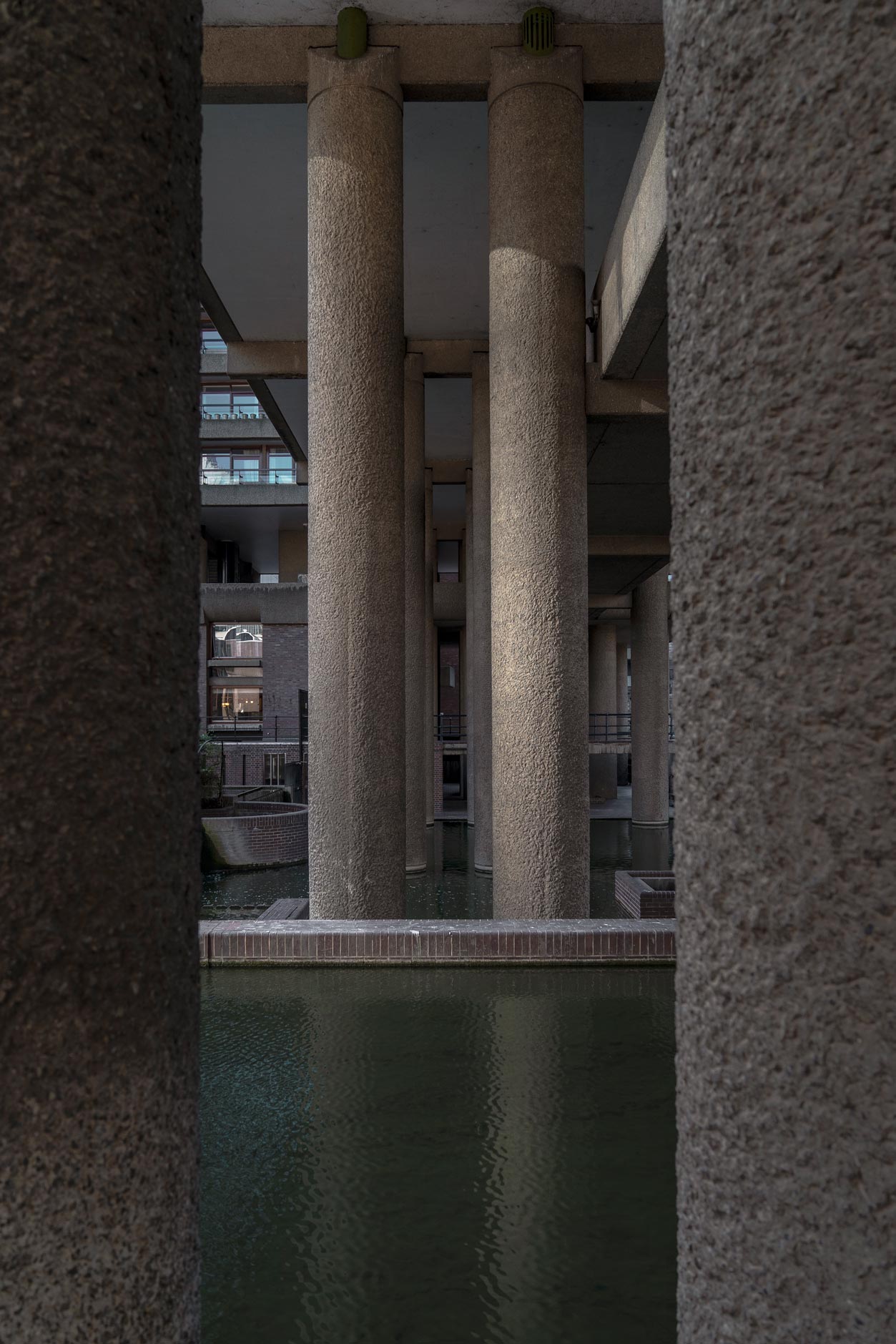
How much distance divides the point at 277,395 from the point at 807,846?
15072mm

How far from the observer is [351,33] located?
7.30 m

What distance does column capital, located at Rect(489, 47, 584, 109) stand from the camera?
724cm

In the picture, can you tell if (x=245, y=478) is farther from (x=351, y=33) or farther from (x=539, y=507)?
(x=539, y=507)

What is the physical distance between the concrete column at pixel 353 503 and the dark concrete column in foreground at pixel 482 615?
16.5 ft

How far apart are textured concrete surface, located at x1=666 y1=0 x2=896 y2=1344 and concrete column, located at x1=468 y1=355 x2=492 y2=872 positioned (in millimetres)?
11231

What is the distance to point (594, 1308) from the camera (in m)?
2.63

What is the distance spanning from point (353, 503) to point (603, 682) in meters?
23.3

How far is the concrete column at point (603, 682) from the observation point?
25.5 m

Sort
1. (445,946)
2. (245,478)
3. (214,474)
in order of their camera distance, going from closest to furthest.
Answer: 1. (445,946)
2. (214,474)
3. (245,478)

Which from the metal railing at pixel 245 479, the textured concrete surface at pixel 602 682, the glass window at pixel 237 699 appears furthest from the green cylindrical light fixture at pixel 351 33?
the glass window at pixel 237 699

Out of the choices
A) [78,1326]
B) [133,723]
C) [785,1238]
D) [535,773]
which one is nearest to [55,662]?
[133,723]

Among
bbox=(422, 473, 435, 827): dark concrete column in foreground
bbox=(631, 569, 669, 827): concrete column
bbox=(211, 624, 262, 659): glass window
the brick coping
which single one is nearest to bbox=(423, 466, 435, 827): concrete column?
bbox=(422, 473, 435, 827): dark concrete column in foreground

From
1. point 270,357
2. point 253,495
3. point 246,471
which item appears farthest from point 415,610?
point 246,471

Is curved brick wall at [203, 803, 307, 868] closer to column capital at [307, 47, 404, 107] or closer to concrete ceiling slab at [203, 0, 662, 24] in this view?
column capital at [307, 47, 404, 107]
